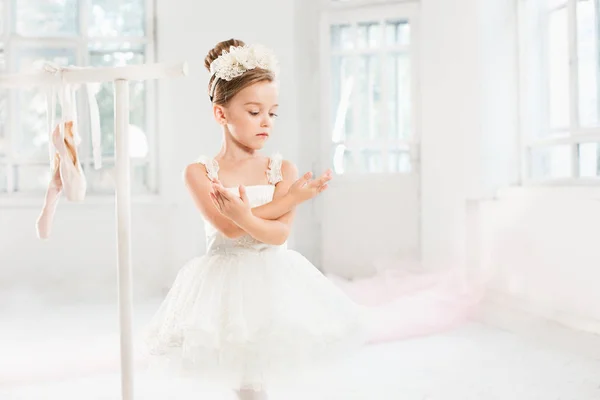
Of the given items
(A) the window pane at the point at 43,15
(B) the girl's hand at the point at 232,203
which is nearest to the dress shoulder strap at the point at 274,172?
(B) the girl's hand at the point at 232,203

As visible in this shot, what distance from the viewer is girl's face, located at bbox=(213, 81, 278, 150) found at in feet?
5.53

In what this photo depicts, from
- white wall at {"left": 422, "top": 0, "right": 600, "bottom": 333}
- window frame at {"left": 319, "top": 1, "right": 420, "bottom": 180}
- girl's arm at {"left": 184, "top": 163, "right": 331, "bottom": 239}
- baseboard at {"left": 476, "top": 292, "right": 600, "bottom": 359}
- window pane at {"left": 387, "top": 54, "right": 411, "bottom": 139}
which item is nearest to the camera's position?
girl's arm at {"left": 184, "top": 163, "right": 331, "bottom": 239}

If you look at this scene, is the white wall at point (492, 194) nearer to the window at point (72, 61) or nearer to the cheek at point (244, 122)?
the cheek at point (244, 122)

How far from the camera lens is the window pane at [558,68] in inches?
140

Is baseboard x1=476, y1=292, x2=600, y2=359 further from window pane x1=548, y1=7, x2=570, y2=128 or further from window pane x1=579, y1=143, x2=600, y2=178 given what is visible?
window pane x1=548, y1=7, x2=570, y2=128

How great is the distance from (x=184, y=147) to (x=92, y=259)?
1.05 metres

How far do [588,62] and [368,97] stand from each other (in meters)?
1.92

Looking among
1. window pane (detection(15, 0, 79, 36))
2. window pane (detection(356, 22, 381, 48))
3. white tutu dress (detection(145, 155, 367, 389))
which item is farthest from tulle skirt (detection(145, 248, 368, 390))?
window pane (detection(15, 0, 79, 36))

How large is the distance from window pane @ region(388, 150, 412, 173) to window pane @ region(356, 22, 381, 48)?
816mm

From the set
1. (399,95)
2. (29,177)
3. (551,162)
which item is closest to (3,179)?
(29,177)

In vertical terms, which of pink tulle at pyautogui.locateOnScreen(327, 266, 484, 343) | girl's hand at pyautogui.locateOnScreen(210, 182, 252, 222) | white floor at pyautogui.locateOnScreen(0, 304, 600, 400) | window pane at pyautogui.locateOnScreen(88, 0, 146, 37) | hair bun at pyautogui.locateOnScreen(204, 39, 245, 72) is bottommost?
white floor at pyautogui.locateOnScreen(0, 304, 600, 400)

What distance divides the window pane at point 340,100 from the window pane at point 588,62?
1.98 m

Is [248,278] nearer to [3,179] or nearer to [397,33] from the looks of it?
[397,33]

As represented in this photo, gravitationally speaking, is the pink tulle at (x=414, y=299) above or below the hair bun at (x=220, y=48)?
below
